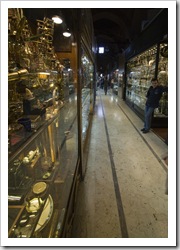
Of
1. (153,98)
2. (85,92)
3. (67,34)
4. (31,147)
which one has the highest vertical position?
(67,34)

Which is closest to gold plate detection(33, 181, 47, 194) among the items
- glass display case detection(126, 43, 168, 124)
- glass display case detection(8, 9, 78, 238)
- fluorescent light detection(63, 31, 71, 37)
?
glass display case detection(8, 9, 78, 238)

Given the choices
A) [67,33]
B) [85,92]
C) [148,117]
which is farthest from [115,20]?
[67,33]

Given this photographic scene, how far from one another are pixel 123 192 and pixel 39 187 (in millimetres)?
1495

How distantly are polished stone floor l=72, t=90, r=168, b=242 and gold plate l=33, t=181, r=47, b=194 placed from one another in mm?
802

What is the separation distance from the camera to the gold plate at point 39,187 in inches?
47.4

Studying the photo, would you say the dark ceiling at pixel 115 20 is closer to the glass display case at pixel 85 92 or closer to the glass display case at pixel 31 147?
the glass display case at pixel 31 147

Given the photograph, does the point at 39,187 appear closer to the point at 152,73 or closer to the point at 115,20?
the point at 152,73

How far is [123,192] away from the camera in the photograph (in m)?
2.41

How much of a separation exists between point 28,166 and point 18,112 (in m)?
0.37

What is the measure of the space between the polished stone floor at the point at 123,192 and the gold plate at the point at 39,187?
80 cm

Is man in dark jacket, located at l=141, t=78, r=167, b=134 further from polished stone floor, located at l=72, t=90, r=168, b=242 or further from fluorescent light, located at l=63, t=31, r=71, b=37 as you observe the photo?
fluorescent light, located at l=63, t=31, r=71, b=37

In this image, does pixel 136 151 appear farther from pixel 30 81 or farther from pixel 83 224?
pixel 30 81

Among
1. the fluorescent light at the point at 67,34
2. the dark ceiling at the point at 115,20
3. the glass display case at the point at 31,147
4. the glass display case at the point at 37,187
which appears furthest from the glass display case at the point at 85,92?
the glass display case at the point at 37,187

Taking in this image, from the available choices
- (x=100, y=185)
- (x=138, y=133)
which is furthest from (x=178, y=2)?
(x=138, y=133)
